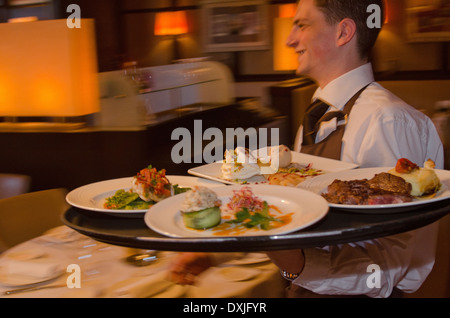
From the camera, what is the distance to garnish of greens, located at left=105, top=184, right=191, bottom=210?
4.74ft

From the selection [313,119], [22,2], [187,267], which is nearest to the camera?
[187,267]

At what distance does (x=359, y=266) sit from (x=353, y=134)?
524 mm

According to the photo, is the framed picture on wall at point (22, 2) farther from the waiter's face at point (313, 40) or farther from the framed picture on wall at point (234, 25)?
the waiter's face at point (313, 40)

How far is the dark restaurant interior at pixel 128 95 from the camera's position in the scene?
4.66 meters

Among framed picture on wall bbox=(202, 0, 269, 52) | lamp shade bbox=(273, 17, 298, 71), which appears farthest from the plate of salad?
framed picture on wall bbox=(202, 0, 269, 52)

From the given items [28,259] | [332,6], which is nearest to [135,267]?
[28,259]

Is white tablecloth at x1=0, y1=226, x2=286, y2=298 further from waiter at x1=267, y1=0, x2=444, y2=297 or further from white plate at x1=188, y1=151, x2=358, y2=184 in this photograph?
white plate at x1=188, y1=151, x2=358, y2=184

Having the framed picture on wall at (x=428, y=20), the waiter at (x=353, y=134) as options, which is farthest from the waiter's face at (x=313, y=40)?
the framed picture on wall at (x=428, y=20)

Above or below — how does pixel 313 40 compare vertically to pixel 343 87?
above

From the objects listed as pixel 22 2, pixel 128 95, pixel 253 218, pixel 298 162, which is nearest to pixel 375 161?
pixel 298 162

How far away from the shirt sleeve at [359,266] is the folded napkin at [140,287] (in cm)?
47

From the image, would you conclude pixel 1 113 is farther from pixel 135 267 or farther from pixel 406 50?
pixel 406 50

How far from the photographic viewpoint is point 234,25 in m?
10.2

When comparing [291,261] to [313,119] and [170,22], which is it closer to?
[313,119]
